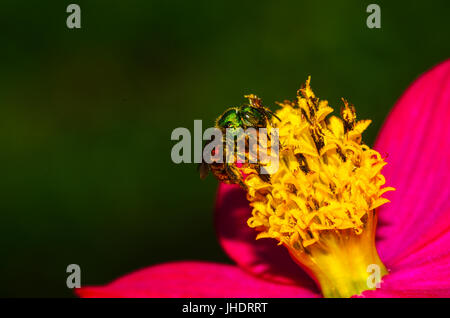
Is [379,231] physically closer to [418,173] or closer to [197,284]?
[418,173]

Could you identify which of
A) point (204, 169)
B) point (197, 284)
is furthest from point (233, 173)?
point (197, 284)

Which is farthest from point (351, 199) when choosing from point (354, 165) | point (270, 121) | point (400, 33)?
point (400, 33)

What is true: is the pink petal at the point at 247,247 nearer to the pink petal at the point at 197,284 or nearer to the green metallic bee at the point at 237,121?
the pink petal at the point at 197,284

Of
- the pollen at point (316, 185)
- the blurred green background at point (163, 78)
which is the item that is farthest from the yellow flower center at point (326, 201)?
the blurred green background at point (163, 78)

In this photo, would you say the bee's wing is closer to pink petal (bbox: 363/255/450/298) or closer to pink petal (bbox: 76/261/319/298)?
pink petal (bbox: 76/261/319/298)

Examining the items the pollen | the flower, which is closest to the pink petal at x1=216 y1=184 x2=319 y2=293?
the flower

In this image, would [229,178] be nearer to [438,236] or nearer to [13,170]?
[438,236]
